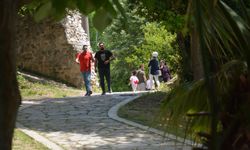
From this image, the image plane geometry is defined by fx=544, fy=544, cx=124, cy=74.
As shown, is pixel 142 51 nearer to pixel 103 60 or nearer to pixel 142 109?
pixel 103 60

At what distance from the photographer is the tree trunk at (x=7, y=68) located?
1.63m

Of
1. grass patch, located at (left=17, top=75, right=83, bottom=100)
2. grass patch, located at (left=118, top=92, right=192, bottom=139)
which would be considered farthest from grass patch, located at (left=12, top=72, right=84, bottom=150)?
grass patch, located at (left=118, top=92, right=192, bottom=139)

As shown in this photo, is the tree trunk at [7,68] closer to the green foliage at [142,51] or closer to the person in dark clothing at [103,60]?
the person in dark clothing at [103,60]

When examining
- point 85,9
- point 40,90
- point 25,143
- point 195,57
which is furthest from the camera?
point 40,90

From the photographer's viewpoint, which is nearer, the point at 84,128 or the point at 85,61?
the point at 84,128

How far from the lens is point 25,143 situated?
8180mm

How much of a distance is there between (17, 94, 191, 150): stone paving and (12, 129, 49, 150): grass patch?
0.30 meters

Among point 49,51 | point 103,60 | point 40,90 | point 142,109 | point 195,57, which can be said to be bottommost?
point 142,109

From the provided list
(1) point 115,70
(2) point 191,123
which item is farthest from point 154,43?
(2) point 191,123

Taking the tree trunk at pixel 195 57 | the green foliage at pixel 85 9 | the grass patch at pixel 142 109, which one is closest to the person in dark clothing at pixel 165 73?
the grass patch at pixel 142 109

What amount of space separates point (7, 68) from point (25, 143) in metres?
6.72

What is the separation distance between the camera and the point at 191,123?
235cm

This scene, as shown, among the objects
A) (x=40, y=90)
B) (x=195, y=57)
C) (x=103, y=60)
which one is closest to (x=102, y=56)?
(x=103, y=60)

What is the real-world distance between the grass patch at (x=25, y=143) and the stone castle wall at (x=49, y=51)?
1379 cm
